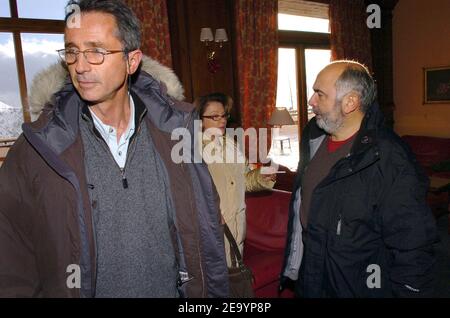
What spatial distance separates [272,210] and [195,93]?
2915 mm

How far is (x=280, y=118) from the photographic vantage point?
566 cm

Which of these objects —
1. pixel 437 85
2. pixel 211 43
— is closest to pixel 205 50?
pixel 211 43

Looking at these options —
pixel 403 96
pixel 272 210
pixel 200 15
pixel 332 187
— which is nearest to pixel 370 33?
pixel 403 96

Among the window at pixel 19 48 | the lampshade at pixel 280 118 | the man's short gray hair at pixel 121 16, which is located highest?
the window at pixel 19 48

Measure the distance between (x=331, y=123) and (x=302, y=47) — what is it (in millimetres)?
5502

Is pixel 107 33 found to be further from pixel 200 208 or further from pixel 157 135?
pixel 200 208

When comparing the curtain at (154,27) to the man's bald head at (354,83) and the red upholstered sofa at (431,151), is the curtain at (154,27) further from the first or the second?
the red upholstered sofa at (431,151)

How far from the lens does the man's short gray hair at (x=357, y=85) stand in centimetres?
178

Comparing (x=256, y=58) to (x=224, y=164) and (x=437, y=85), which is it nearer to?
(x=437, y=85)

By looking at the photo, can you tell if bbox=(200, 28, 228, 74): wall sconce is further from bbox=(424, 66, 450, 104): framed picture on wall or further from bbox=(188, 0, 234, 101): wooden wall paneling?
bbox=(424, 66, 450, 104): framed picture on wall

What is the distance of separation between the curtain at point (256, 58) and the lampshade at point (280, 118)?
29 centimetres

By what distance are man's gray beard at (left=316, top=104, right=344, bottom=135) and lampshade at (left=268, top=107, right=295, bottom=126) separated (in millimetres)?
3796

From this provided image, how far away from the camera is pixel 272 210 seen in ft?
9.33

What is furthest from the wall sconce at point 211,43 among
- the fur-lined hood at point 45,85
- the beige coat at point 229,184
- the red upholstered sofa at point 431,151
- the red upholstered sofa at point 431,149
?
the fur-lined hood at point 45,85
